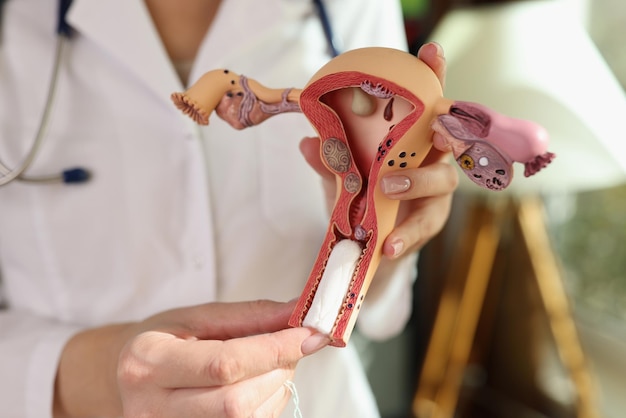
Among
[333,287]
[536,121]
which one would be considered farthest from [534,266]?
[333,287]

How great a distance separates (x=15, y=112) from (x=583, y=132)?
71 cm

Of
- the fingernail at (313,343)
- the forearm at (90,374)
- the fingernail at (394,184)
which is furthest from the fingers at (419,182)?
the forearm at (90,374)

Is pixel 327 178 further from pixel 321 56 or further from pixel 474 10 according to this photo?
pixel 474 10

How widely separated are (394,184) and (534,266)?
774 mm

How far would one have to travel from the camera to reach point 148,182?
0.63 m

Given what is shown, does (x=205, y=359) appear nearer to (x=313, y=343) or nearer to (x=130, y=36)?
(x=313, y=343)

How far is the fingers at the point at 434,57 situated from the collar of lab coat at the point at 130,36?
11.5 inches

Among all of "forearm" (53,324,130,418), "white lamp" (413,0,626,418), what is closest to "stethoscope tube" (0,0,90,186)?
"forearm" (53,324,130,418)

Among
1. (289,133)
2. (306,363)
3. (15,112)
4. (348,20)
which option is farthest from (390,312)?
(15,112)

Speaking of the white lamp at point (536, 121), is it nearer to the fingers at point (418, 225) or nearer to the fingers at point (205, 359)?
the fingers at point (418, 225)

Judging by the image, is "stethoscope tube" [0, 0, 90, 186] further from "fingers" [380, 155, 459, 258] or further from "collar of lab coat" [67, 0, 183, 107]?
"fingers" [380, 155, 459, 258]

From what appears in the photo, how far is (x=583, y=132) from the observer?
76cm

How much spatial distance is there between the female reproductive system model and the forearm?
0.19 m

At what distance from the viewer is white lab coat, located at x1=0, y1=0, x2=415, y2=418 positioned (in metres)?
0.61
